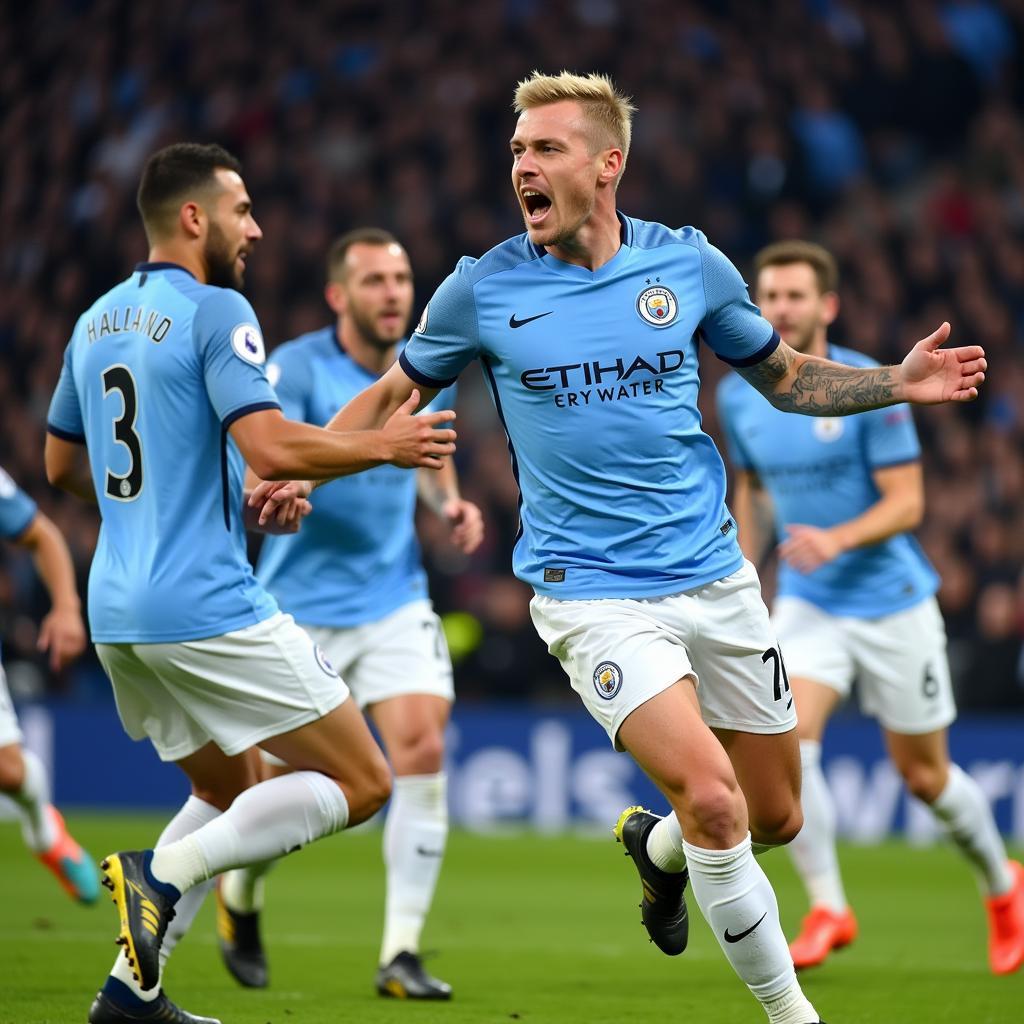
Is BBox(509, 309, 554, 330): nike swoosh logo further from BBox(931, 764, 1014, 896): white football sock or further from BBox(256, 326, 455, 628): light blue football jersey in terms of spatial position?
BBox(931, 764, 1014, 896): white football sock

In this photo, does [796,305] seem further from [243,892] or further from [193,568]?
[193,568]

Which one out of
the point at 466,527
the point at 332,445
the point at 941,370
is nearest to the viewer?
the point at 332,445

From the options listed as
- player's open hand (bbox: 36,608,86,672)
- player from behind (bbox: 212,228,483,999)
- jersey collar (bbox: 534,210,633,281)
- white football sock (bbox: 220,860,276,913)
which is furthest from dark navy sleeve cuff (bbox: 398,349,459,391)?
player's open hand (bbox: 36,608,86,672)

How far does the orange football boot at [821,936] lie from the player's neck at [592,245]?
10.9 feet

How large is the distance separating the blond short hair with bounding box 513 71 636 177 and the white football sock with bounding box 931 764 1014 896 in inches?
142

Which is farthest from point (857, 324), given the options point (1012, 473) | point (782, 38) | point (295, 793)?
point (295, 793)

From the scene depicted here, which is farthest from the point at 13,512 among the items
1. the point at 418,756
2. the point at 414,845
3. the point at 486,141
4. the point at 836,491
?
the point at 486,141

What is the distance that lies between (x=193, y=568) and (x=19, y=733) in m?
3.04

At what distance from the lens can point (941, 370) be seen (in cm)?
500

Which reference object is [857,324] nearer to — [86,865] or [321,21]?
[321,21]

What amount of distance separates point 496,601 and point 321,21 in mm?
8801

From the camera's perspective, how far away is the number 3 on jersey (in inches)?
206

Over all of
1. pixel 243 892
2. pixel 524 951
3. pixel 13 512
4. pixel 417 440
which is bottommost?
pixel 524 951

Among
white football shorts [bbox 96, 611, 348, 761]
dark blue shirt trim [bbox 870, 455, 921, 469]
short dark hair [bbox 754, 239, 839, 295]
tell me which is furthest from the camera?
short dark hair [bbox 754, 239, 839, 295]
